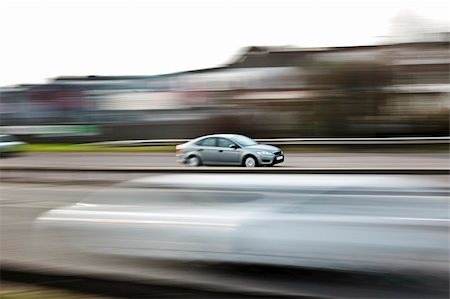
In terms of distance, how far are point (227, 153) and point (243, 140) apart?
1.65 ft

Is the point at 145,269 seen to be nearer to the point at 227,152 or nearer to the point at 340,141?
the point at 227,152

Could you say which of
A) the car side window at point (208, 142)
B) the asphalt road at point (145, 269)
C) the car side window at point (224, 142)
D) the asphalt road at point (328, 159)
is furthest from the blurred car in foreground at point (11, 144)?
the car side window at point (224, 142)

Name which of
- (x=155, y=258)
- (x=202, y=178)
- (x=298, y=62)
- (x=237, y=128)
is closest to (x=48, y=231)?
(x=155, y=258)

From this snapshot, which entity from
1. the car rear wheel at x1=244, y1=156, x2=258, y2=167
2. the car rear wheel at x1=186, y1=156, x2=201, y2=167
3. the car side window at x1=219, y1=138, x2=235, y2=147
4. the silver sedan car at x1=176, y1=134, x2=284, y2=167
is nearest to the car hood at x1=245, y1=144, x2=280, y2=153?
the silver sedan car at x1=176, y1=134, x2=284, y2=167

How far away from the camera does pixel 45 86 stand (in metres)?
6.38

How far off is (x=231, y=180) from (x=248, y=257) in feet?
2.21

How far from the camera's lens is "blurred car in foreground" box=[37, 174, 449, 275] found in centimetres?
440

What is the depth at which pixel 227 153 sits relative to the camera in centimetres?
608

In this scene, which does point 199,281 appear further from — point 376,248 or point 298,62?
point 298,62

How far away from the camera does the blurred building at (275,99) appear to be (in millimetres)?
5383

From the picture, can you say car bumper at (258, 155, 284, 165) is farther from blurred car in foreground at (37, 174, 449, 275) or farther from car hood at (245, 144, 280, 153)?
blurred car in foreground at (37, 174, 449, 275)

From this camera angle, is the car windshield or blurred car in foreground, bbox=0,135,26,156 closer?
the car windshield

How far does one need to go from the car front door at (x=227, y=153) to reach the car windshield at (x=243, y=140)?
53 mm

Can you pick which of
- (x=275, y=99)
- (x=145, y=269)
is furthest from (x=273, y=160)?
(x=145, y=269)
